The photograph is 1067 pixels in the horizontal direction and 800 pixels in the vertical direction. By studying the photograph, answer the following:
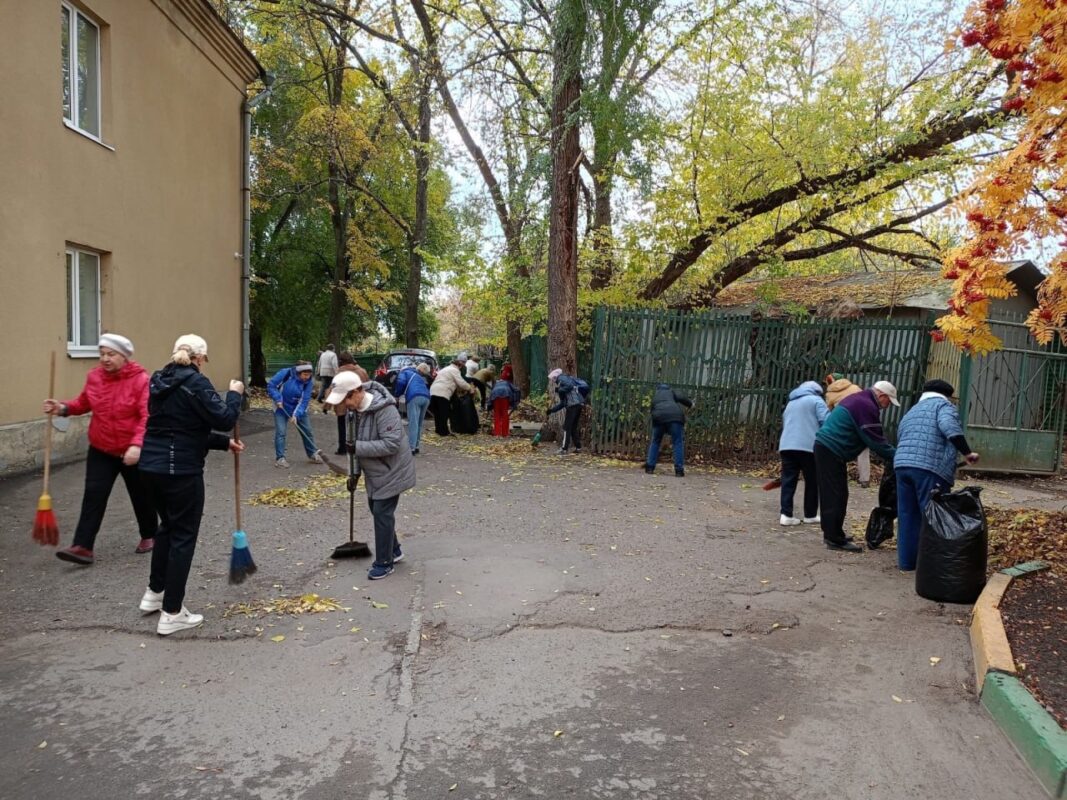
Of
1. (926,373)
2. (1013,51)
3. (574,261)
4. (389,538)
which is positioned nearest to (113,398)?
(389,538)

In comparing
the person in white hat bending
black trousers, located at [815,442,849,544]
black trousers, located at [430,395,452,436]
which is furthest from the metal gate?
black trousers, located at [430,395,452,436]

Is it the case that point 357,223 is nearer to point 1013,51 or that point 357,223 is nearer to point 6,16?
point 6,16

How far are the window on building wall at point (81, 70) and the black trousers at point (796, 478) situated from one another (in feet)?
31.7

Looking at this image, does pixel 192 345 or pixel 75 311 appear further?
pixel 75 311

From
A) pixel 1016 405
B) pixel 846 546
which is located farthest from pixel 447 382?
pixel 1016 405

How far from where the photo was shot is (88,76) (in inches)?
393

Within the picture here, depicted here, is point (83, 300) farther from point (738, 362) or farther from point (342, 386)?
point (738, 362)

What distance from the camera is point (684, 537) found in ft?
23.8

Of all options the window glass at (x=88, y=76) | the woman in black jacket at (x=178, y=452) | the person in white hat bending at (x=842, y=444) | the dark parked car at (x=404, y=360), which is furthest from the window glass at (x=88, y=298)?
the person in white hat bending at (x=842, y=444)

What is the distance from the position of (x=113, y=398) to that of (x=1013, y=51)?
6.30m

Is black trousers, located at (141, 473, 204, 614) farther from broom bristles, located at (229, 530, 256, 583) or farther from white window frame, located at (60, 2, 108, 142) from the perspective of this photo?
white window frame, located at (60, 2, 108, 142)

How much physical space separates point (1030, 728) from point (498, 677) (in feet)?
8.34

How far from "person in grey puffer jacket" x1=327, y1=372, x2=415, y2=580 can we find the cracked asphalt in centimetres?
45

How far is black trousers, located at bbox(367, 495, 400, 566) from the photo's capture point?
18.2 feet
